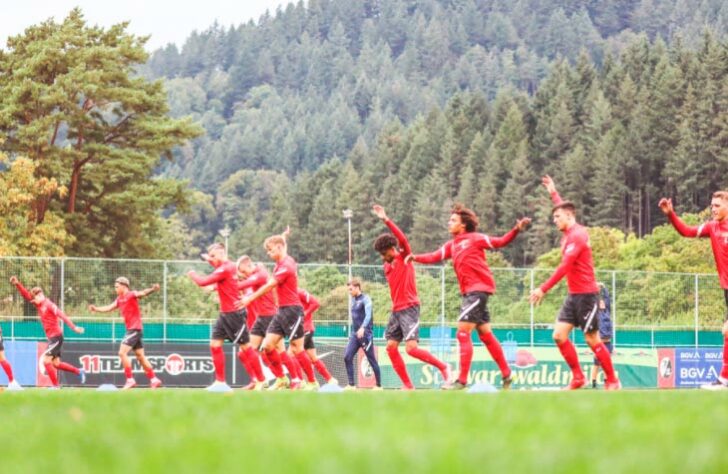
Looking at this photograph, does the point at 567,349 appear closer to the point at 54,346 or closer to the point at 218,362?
the point at 218,362

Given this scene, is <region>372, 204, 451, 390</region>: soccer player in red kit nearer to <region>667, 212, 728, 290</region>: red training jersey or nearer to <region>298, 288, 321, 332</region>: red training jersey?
<region>667, 212, 728, 290</region>: red training jersey

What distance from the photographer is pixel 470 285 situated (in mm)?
17609

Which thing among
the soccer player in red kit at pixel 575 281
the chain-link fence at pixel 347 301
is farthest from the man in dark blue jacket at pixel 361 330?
the chain-link fence at pixel 347 301

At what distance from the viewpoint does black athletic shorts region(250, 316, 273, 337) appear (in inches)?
870

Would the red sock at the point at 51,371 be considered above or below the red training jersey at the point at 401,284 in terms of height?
below

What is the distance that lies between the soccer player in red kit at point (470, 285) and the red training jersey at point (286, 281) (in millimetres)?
2918

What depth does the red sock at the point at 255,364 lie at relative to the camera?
2106cm

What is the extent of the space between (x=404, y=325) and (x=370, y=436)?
12643 millimetres

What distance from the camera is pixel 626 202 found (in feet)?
415

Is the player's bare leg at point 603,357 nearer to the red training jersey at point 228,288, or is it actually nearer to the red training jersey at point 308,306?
the red training jersey at point 228,288

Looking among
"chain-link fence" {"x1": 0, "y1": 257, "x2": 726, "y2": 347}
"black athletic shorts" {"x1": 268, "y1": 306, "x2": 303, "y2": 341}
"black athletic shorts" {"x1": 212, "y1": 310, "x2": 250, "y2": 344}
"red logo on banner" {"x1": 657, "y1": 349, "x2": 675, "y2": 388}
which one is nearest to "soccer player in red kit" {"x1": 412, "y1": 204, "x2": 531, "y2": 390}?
"black athletic shorts" {"x1": 268, "y1": 306, "x2": 303, "y2": 341}

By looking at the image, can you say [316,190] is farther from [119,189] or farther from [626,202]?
[119,189]

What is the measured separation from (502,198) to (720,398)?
120 m

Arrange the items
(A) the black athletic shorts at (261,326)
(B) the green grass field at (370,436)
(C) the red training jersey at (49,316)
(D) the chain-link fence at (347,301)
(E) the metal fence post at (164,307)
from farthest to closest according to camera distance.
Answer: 1. (E) the metal fence post at (164,307)
2. (D) the chain-link fence at (347,301)
3. (C) the red training jersey at (49,316)
4. (A) the black athletic shorts at (261,326)
5. (B) the green grass field at (370,436)
